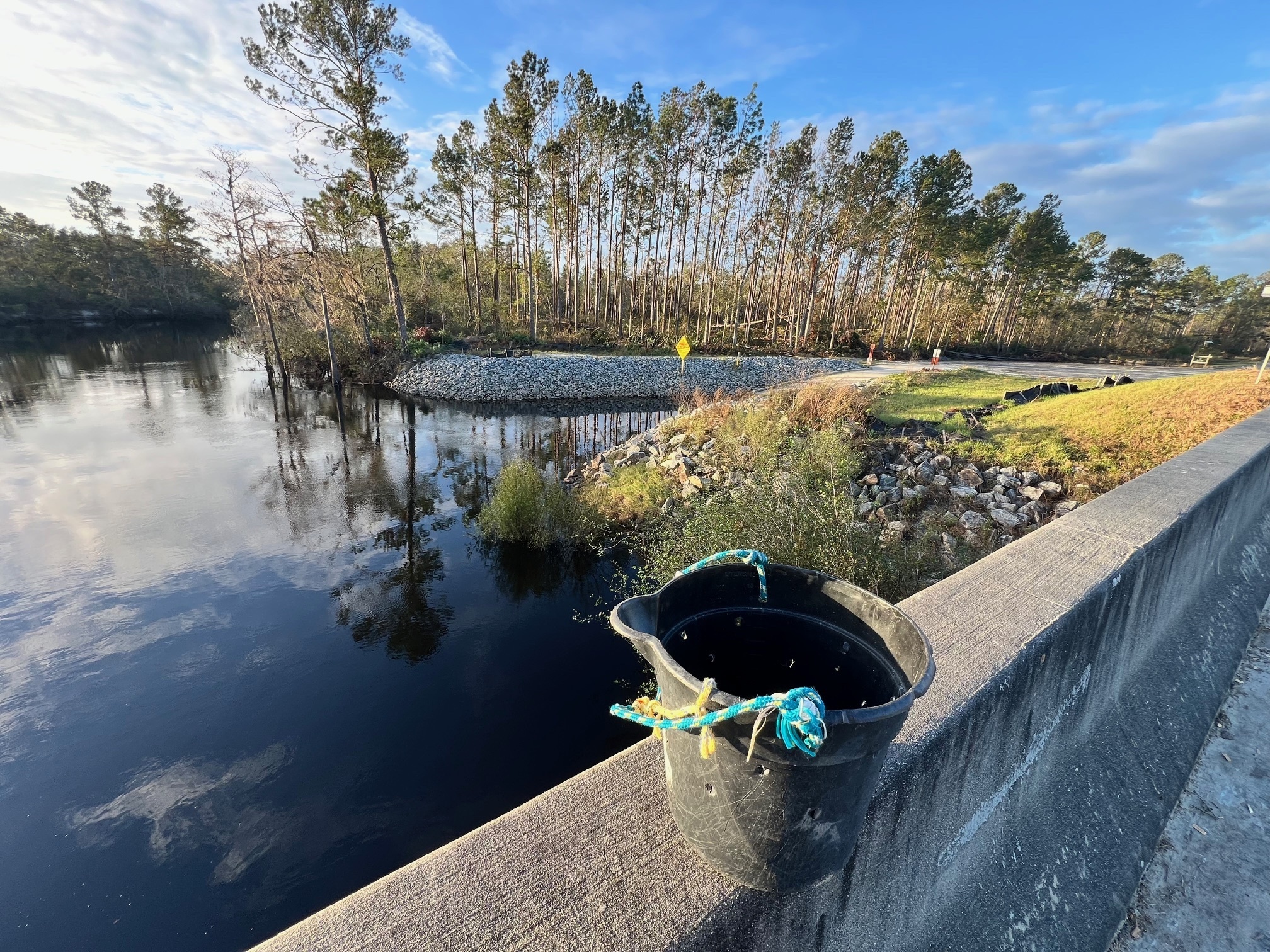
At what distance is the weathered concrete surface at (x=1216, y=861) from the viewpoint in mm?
2137

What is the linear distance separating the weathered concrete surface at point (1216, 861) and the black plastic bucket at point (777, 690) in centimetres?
219

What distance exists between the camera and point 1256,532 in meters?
5.09

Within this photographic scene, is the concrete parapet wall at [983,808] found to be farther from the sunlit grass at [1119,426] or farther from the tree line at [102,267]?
the tree line at [102,267]

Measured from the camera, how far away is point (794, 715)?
0.80 metres

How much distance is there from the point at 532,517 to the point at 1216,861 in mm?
6440

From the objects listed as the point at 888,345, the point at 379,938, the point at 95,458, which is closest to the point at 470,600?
the point at 379,938

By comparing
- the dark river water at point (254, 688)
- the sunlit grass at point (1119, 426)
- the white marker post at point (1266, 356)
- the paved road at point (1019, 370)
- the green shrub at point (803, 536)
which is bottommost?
the dark river water at point (254, 688)

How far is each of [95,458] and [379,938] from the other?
44.3 ft

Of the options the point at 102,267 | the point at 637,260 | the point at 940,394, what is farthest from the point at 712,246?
the point at 102,267

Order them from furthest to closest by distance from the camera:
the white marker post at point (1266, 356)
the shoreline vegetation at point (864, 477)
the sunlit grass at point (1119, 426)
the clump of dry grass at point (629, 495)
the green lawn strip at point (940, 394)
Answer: the green lawn strip at point (940, 394) → the white marker post at point (1266, 356) → the clump of dry grass at point (629, 495) → the sunlit grass at point (1119, 426) → the shoreline vegetation at point (864, 477)

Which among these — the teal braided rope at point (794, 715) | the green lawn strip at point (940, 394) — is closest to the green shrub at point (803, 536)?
the teal braided rope at point (794, 715)

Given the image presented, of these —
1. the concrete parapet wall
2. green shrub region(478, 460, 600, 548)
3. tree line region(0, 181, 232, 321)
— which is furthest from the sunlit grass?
tree line region(0, 181, 232, 321)

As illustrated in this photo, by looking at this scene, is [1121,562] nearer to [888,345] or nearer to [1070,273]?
[888,345]

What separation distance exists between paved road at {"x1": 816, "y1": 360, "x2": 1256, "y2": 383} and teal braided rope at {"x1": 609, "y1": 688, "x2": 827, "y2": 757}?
46.3 feet
